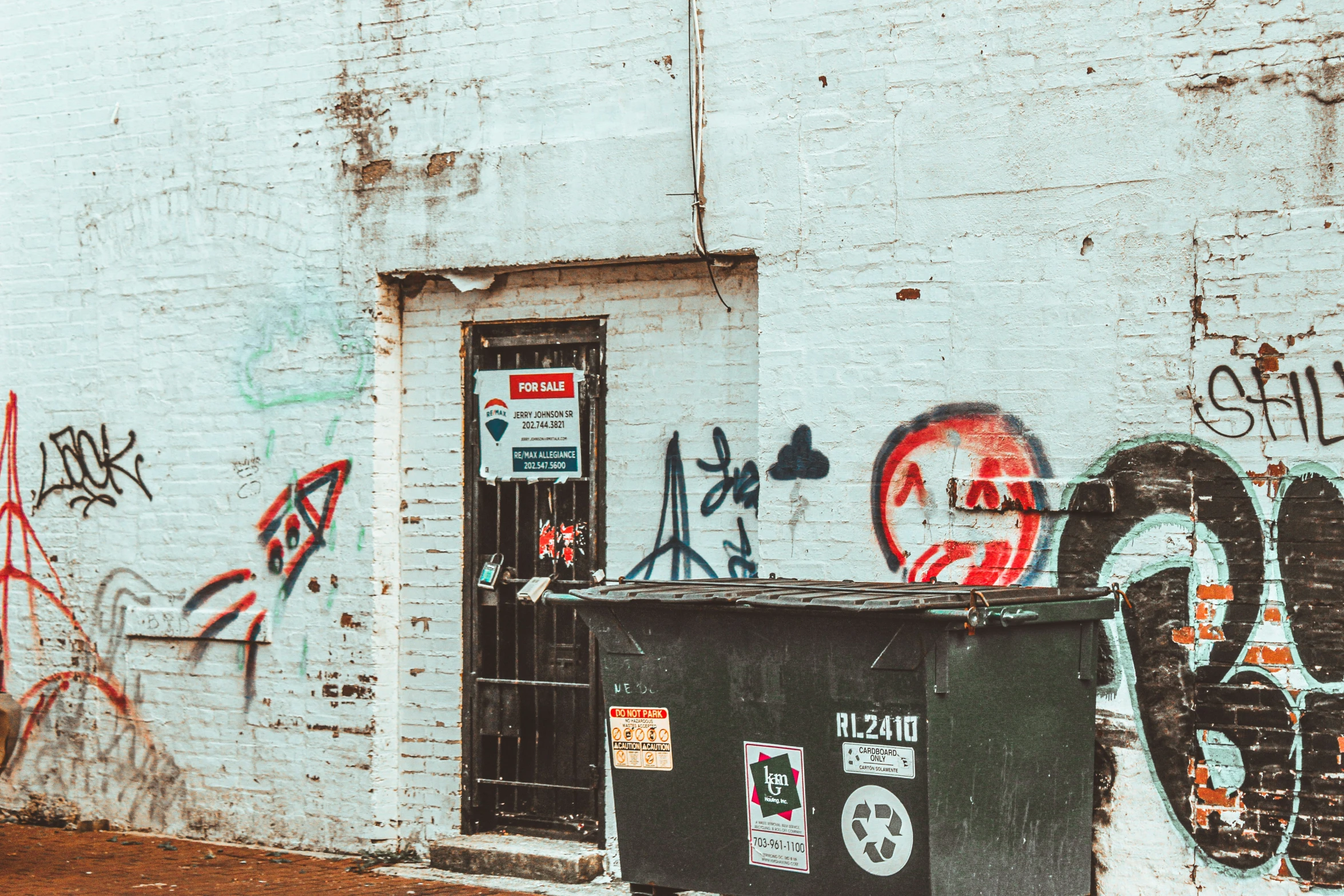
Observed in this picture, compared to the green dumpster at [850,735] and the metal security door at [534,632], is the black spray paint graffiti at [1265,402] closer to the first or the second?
the green dumpster at [850,735]

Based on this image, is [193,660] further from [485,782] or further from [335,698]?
[485,782]

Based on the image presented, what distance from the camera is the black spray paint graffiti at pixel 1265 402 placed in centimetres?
515

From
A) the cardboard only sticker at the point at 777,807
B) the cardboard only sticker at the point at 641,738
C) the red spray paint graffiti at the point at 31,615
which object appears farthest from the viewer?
the red spray paint graffiti at the point at 31,615

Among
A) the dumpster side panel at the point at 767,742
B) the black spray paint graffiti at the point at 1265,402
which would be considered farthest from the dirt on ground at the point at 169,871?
the black spray paint graffiti at the point at 1265,402

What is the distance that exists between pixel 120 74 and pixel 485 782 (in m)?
4.05

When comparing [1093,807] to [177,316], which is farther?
[177,316]

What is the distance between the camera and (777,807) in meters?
4.20

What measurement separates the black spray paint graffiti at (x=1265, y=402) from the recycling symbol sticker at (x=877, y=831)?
7.06ft

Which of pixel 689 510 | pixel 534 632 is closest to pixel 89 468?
pixel 534 632

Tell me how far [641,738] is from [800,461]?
180cm

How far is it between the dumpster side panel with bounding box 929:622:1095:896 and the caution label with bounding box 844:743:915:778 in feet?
0.22

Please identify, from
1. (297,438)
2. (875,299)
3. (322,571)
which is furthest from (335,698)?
(875,299)

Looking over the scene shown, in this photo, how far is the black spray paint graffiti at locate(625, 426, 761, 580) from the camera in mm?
6258

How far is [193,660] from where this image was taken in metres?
7.23
